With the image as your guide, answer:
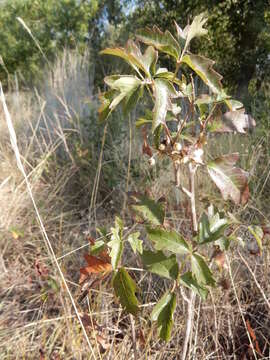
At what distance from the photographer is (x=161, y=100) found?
0.40m

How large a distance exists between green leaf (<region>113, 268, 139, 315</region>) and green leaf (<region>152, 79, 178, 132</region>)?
0.85 ft

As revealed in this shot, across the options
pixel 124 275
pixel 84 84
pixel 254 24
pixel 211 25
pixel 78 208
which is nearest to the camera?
pixel 124 275

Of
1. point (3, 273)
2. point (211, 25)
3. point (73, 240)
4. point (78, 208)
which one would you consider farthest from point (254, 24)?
point (3, 273)

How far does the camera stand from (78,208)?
189cm

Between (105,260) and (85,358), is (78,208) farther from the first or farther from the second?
(105,260)

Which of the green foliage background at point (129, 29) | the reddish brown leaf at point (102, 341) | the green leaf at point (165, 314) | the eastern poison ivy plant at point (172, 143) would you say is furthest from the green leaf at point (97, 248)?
the green foliage background at point (129, 29)

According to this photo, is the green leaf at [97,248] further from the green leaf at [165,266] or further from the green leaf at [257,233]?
the green leaf at [257,233]

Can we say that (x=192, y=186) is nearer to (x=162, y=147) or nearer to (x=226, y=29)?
(x=162, y=147)

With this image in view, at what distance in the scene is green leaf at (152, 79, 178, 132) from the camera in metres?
0.39

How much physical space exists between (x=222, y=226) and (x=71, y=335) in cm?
58

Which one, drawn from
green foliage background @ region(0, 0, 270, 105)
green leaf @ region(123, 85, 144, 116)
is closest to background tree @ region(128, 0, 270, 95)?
green foliage background @ region(0, 0, 270, 105)

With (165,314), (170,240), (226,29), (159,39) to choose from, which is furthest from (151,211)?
(226,29)

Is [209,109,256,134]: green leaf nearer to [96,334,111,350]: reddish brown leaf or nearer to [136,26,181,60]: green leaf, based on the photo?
[136,26,181,60]: green leaf

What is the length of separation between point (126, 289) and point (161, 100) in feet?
0.99
